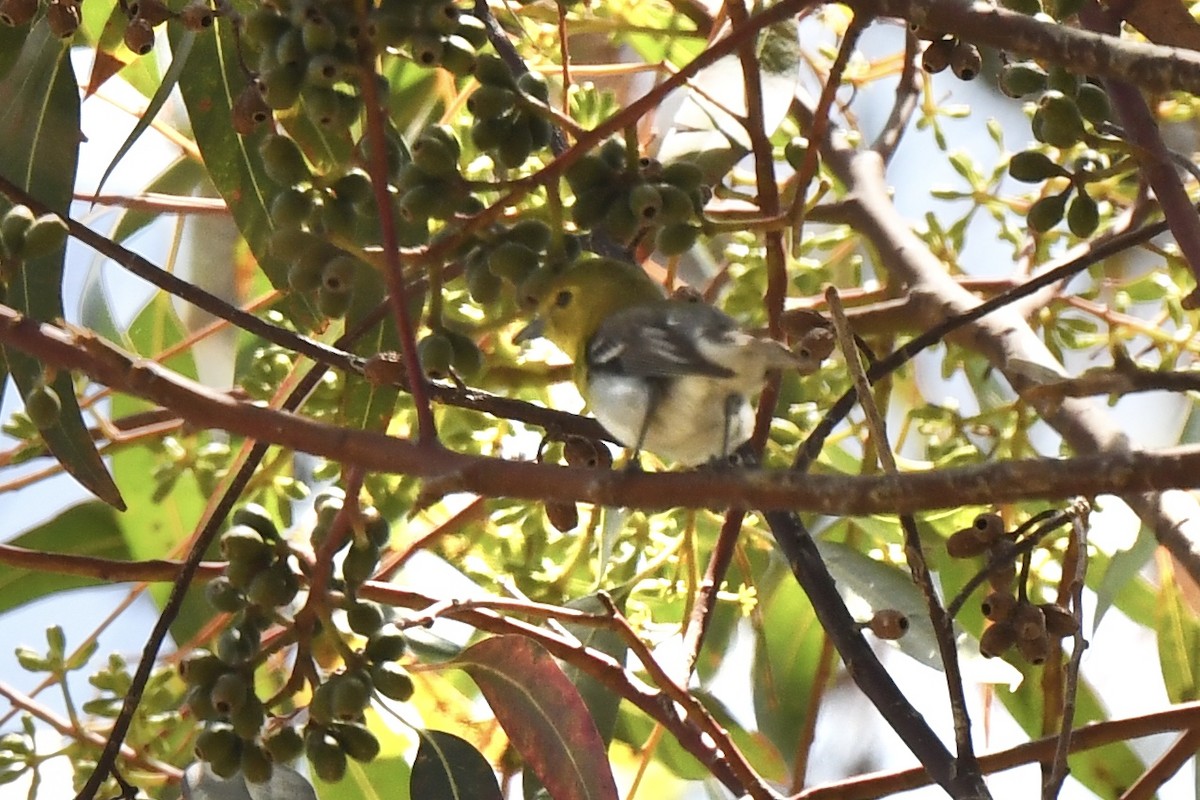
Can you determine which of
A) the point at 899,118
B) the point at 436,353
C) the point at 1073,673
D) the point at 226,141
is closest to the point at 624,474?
the point at 436,353

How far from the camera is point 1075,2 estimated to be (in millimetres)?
845

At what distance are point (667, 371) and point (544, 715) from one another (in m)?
0.31

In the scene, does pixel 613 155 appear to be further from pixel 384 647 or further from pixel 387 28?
pixel 384 647

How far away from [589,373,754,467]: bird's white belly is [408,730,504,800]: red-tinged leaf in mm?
299

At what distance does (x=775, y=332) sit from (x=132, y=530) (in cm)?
94

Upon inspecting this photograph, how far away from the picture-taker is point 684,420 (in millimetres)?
1125

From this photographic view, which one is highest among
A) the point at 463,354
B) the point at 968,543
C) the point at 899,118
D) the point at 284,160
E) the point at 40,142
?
the point at 899,118

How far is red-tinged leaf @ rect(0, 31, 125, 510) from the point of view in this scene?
1.06m

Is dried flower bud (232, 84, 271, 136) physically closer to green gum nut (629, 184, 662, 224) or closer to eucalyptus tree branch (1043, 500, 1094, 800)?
green gum nut (629, 184, 662, 224)

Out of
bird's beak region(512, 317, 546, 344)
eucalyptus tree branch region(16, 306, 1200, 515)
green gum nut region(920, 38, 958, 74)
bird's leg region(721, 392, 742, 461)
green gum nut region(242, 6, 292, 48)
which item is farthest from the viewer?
bird's beak region(512, 317, 546, 344)

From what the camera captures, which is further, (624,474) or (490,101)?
(490,101)

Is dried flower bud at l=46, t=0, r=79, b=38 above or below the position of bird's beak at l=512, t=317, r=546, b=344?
below

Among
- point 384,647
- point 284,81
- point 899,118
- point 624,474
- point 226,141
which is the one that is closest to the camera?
point 624,474

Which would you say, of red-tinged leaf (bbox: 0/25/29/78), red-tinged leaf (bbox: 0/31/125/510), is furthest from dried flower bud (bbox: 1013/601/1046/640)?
red-tinged leaf (bbox: 0/25/29/78)
